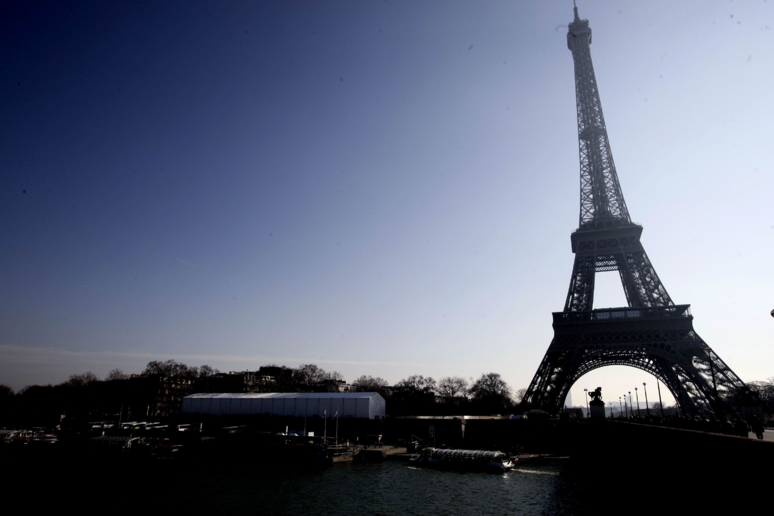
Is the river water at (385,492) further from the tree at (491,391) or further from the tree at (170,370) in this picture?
the tree at (170,370)

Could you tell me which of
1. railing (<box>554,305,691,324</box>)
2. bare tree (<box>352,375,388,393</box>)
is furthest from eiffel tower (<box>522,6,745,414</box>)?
bare tree (<box>352,375,388,393</box>)

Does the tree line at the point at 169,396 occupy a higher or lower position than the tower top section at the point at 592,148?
lower

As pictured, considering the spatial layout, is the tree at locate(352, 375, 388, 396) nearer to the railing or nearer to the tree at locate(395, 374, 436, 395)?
the tree at locate(395, 374, 436, 395)

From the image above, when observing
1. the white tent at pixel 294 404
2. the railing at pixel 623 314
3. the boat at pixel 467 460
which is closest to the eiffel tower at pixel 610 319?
the railing at pixel 623 314

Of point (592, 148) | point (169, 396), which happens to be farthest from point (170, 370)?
point (592, 148)

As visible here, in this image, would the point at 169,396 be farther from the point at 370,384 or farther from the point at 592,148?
the point at 592,148

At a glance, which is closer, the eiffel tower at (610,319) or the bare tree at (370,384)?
the eiffel tower at (610,319)
